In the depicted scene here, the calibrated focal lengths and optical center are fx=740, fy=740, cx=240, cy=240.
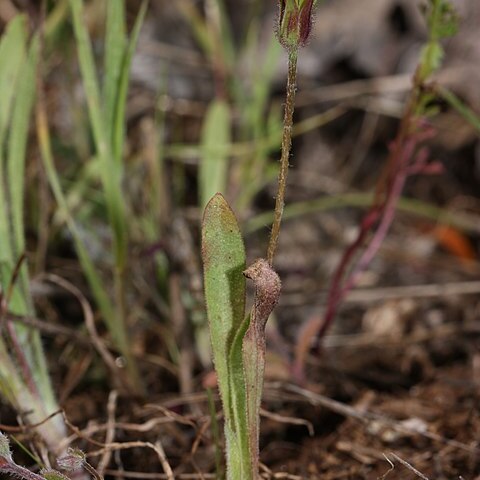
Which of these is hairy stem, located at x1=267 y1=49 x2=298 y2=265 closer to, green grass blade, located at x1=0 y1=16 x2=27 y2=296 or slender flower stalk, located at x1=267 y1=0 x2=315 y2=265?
slender flower stalk, located at x1=267 y1=0 x2=315 y2=265

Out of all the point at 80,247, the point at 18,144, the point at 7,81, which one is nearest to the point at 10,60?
the point at 7,81

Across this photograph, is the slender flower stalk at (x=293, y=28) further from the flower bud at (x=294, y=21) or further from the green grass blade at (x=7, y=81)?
the green grass blade at (x=7, y=81)

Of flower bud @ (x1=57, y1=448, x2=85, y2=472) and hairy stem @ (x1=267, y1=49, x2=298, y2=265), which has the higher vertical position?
hairy stem @ (x1=267, y1=49, x2=298, y2=265)

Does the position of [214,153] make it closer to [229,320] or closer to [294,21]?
[229,320]

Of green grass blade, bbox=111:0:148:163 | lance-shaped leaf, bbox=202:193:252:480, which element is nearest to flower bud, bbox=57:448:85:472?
lance-shaped leaf, bbox=202:193:252:480

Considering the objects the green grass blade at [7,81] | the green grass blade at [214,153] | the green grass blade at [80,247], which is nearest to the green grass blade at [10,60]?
the green grass blade at [7,81]

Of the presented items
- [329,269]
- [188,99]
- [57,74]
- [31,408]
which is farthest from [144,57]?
[31,408]
